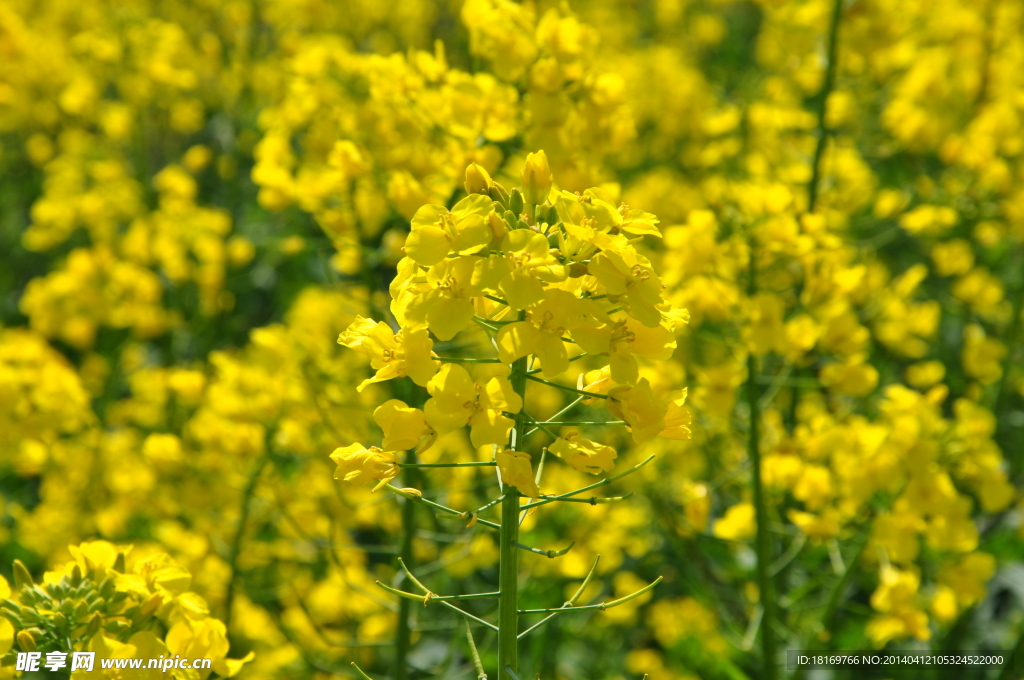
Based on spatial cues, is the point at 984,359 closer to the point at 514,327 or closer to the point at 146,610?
the point at 514,327

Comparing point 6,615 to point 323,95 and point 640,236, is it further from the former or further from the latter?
point 323,95

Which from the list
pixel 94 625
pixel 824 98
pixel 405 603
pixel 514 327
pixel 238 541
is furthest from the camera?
pixel 824 98

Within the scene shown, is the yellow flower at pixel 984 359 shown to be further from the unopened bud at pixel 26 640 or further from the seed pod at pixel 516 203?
the unopened bud at pixel 26 640

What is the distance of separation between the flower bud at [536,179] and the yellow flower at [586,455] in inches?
15.5

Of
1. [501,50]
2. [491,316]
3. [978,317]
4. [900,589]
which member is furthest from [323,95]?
[978,317]

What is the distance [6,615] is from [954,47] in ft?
16.5

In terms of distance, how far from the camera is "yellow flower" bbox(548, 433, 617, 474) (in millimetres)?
1345

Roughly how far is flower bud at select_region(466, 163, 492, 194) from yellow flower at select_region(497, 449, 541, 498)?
42 cm

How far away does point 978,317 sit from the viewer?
12.7 feet

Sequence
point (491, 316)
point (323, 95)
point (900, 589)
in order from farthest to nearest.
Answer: point (323, 95) < point (900, 589) < point (491, 316)

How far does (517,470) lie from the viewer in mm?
1322

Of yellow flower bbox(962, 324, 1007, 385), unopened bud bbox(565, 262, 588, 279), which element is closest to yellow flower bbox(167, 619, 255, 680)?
unopened bud bbox(565, 262, 588, 279)

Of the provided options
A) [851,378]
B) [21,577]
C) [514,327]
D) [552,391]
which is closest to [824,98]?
[851,378]

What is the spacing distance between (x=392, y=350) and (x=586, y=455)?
0.33 m
